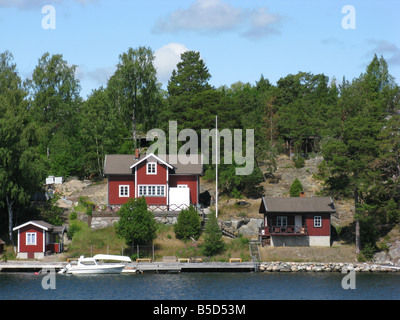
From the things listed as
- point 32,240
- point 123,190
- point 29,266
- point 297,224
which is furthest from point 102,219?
point 297,224

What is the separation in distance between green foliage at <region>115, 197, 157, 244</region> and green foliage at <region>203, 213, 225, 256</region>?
4.74 meters

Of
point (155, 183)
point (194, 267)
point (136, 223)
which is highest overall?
point (155, 183)

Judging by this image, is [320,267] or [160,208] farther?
[160,208]

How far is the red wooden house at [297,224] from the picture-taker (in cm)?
5934

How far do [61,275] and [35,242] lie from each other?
244 inches

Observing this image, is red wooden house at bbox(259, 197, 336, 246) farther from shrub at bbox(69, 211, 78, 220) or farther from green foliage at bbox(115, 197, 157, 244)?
shrub at bbox(69, 211, 78, 220)

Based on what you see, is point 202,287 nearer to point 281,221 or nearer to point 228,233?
point 228,233

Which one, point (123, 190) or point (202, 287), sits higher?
point (123, 190)

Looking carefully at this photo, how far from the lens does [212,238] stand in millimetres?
56219

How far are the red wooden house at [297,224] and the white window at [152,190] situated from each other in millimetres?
10840

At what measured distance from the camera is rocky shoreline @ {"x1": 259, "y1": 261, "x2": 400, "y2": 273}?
5431cm

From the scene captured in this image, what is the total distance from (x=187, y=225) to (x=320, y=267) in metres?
12.3

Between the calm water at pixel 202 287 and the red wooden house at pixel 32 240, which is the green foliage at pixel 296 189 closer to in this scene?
the calm water at pixel 202 287
